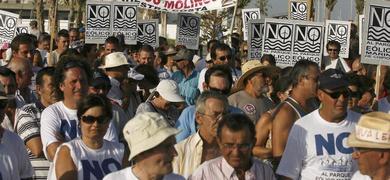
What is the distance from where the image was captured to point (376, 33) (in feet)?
42.3

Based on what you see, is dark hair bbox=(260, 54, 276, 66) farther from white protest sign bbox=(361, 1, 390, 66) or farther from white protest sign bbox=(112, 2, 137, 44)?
white protest sign bbox=(112, 2, 137, 44)

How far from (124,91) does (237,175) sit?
13.8ft

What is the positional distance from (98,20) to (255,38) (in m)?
2.72

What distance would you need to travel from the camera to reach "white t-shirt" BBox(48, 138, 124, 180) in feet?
24.8

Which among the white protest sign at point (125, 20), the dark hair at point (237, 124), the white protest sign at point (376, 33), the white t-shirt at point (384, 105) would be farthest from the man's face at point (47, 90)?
the white protest sign at point (125, 20)

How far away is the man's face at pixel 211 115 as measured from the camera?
26.3ft

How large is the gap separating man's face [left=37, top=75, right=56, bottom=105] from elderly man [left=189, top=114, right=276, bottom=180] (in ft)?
8.62

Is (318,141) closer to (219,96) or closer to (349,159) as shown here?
(349,159)

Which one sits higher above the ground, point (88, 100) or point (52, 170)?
point (88, 100)

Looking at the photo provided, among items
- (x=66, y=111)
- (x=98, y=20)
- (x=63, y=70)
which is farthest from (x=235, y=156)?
(x=98, y=20)

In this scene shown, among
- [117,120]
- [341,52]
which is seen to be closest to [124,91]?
[117,120]

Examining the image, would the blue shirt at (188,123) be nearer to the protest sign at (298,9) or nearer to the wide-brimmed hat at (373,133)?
the wide-brimmed hat at (373,133)

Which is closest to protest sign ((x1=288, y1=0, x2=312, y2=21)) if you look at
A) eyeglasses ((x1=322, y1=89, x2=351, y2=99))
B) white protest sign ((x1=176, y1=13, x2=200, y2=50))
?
white protest sign ((x1=176, y1=13, x2=200, y2=50))

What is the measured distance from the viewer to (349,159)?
7.97 m
